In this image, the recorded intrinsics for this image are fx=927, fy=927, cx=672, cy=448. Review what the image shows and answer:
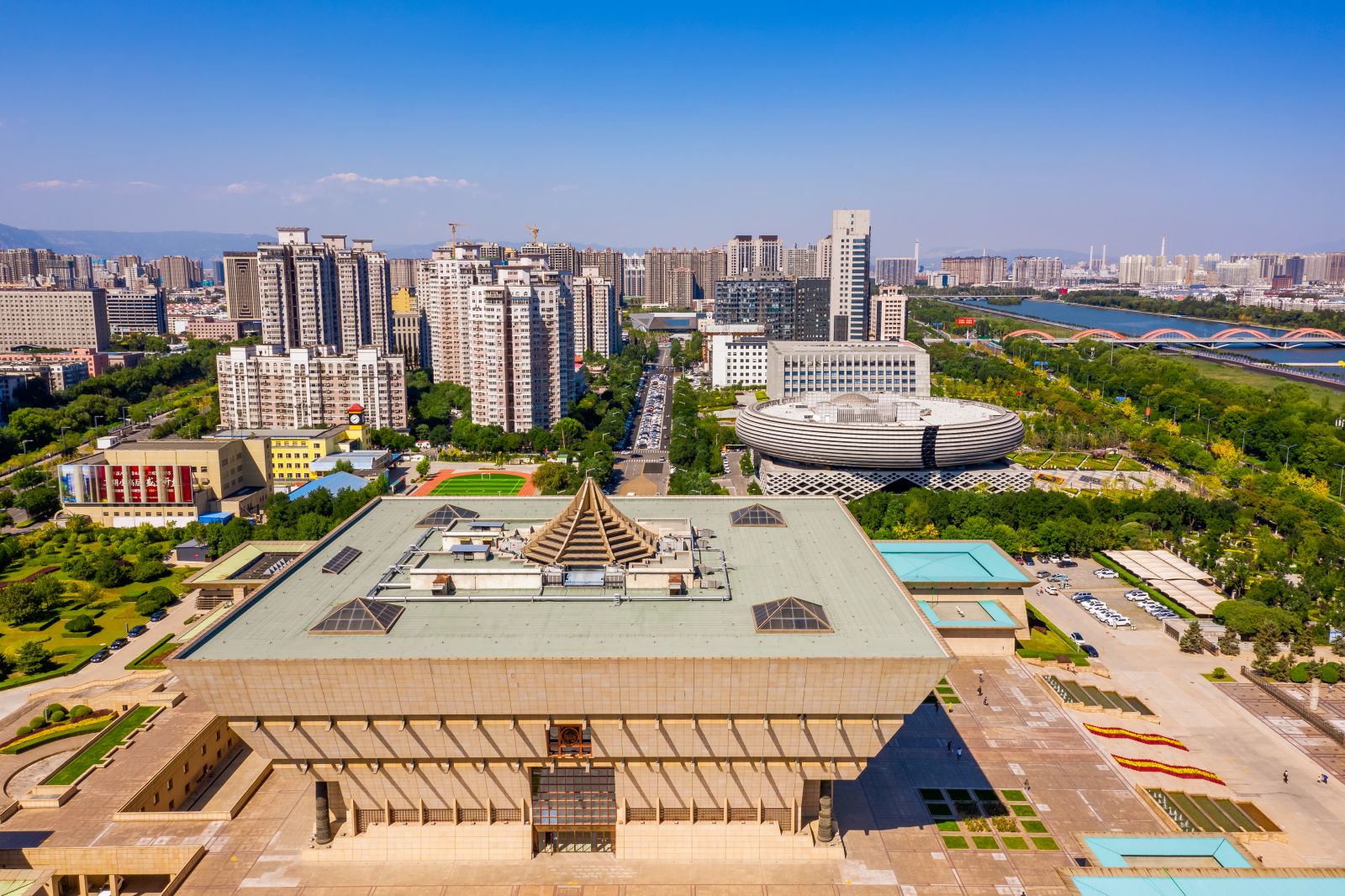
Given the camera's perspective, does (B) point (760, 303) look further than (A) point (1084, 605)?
Yes

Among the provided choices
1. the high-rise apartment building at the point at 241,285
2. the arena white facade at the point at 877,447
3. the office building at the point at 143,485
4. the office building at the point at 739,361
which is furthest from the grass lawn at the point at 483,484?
→ the high-rise apartment building at the point at 241,285

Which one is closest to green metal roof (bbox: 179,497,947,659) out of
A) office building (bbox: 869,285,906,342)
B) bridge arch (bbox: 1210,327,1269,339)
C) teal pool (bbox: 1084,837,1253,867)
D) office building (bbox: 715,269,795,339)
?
teal pool (bbox: 1084,837,1253,867)

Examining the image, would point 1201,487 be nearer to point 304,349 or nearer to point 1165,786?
point 1165,786

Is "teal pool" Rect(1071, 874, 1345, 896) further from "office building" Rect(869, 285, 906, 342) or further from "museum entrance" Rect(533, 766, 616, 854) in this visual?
"office building" Rect(869, 285, 906, 342)

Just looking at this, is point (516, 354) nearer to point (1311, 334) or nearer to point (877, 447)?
point (877, 447)

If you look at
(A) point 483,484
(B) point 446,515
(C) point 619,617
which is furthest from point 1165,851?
(A) point 483,484
